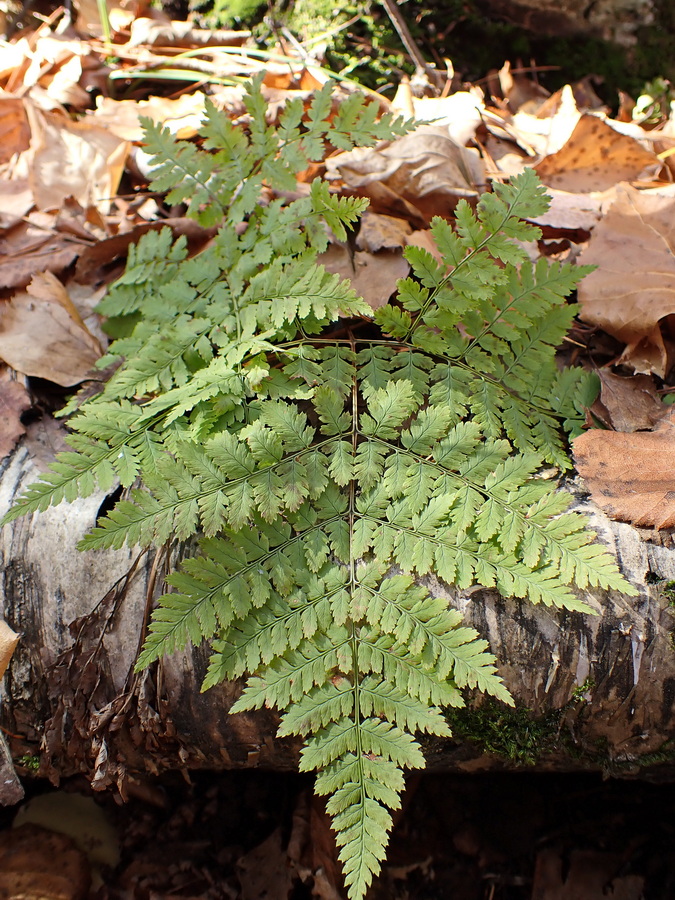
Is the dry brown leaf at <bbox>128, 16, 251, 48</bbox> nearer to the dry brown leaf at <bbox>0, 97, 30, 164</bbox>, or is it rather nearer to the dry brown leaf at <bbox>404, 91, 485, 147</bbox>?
the dry brown leaf at <bbox>0, 97, 30, 164</bbox>

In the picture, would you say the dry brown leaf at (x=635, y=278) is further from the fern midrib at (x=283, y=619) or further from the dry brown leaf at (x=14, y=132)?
the dry brown leaf at (x=14, y=132)

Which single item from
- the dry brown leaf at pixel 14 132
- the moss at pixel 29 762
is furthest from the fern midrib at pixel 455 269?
the dry brown leaf at pixel 14 132

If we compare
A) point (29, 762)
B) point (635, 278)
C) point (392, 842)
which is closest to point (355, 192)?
point (635, 278)

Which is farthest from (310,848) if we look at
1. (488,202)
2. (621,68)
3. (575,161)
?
(621,68)

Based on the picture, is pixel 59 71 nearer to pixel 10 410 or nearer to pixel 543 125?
pixel 10 410

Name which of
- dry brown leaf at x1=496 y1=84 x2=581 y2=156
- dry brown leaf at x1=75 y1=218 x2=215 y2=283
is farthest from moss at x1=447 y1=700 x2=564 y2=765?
dry brown leaf at x1=496 y1=84 x2=581 y2=156
